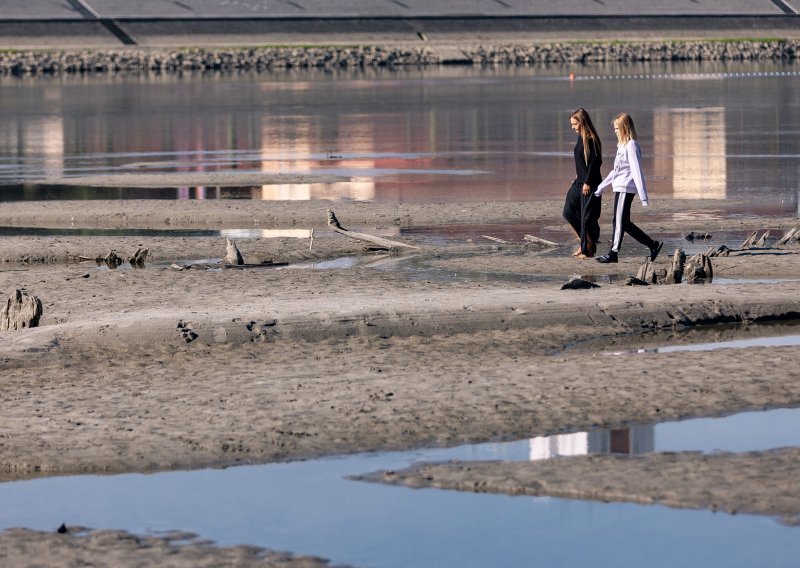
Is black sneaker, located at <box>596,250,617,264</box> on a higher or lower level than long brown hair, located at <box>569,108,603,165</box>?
lower

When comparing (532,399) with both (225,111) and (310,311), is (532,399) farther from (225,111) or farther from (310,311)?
(225,111)

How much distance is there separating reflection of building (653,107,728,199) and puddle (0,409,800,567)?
1482 cm

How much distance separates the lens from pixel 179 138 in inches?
1471

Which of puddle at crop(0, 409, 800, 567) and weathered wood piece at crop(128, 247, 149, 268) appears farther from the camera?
weathered wood piece at crop(128, 247, 149, 268)

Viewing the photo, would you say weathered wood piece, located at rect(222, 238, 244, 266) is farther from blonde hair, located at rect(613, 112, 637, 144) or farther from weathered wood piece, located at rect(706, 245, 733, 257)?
weathered wood piece, located at rect(706, 245, 733, 257)

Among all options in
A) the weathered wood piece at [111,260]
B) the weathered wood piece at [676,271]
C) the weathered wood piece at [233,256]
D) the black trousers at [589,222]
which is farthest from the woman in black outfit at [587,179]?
the weathered wood piece at [111,260]

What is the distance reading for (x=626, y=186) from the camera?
613 inches

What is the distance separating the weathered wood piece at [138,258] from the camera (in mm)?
16547

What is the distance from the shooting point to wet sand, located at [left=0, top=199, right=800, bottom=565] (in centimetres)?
872

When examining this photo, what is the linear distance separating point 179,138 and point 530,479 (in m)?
30.4

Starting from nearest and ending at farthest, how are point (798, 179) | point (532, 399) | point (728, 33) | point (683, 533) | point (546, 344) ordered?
point (683, 533)
point (532, 399)
point (546, 344)
point (798, 179)
point (728, 33)

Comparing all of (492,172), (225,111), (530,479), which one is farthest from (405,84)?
(530,479)

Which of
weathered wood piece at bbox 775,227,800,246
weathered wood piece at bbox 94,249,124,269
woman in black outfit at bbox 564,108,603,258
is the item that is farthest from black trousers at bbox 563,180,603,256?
weathered wood piece at bbox 94,249,124,269

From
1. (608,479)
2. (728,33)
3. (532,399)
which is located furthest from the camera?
(728,33)
